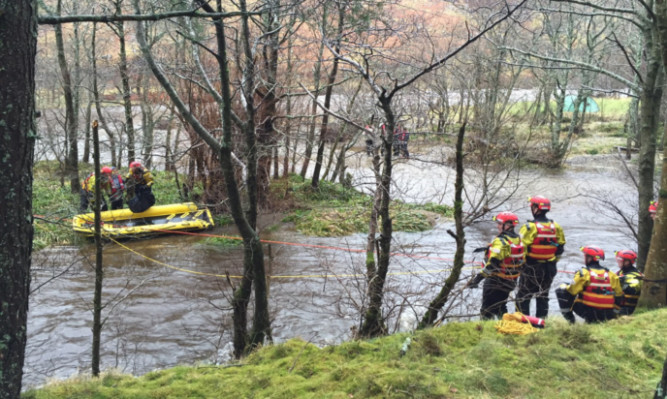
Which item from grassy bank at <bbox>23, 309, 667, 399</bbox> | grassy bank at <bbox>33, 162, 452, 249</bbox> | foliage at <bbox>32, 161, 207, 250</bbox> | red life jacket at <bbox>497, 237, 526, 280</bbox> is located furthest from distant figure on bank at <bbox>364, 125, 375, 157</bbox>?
foliage at <bbox>32, 161, 207, 250</bbox>

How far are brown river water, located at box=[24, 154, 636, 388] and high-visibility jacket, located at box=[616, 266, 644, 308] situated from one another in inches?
62.5

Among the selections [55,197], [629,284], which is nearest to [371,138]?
[629,284]

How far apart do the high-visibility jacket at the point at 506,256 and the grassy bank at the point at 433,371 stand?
6.77 ft

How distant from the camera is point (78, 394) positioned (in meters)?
3.54

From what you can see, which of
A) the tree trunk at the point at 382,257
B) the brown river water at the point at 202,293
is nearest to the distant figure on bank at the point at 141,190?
the brown river water at the point at 202,293

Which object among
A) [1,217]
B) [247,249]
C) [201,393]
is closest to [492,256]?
[247,249]

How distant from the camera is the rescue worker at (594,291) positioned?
266 inches

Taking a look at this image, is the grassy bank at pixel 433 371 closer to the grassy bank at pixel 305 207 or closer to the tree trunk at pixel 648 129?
the tree trunk at pixel 648 129

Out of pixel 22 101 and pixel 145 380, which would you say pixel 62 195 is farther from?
pixel 22 101

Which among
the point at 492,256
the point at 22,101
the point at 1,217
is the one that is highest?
the point at 22,101

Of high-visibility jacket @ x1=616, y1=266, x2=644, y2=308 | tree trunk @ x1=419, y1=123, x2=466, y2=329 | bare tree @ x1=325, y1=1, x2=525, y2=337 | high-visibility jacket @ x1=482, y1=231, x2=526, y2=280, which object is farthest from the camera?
high-visibility jacket @ x1=616, y1=266, x2=644, y2=308

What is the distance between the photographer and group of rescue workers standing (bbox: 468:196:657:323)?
677cm

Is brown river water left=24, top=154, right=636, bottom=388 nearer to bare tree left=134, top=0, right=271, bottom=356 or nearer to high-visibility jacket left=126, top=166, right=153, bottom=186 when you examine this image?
bare tree left=134, top=0, right=271, bottom=356

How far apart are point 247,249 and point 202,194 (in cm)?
882
